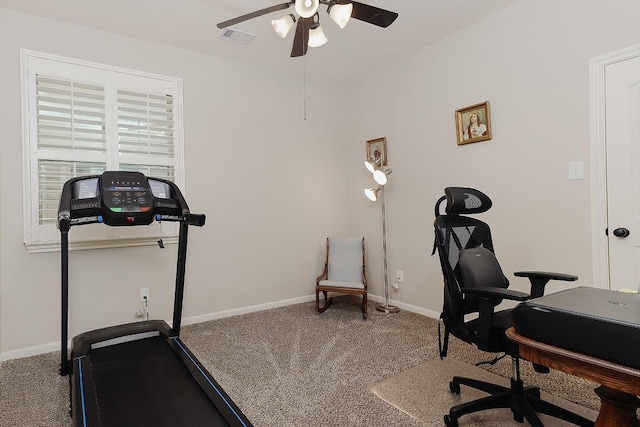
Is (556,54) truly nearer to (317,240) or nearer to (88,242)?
(317,240)

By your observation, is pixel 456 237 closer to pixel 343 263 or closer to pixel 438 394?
pixel 438 394

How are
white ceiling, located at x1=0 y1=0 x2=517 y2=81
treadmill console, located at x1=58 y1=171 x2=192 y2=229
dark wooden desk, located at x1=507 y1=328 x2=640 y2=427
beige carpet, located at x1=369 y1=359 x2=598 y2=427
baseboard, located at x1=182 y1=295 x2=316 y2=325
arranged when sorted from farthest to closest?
baseboard, located at x1=182 y1=295 x2=316 y2=325 < white ceiling, located at x1=0 y1=0 x2=517 y2=81 < treadmill console, located at x1=58 y1=171 x2=192 y2=229 < beige carpet, located at x1=369 y1=359 x2=598 y2=427 < dark wooden desk, located at x1=507 y1=328 x2=640 y2=427

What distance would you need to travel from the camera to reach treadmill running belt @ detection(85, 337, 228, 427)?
164 cm

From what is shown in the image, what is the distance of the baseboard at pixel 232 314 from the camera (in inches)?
110

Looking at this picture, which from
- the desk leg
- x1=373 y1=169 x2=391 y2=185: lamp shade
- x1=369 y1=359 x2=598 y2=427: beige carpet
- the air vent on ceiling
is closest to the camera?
the desk leg

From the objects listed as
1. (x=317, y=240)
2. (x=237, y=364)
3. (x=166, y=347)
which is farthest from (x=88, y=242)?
(x=317, y=240)

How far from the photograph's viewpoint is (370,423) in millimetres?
1871

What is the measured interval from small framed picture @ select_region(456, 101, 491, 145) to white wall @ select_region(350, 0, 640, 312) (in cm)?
6

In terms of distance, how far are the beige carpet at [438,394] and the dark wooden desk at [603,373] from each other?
0.92 meters

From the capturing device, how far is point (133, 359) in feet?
7.39

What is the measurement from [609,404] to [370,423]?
3.73ft

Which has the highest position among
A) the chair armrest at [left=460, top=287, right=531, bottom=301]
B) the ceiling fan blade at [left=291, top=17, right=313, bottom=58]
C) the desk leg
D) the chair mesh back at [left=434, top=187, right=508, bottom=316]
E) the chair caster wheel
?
the ceiling fan blade at [left=291, top=17, right=313, bottom=58]

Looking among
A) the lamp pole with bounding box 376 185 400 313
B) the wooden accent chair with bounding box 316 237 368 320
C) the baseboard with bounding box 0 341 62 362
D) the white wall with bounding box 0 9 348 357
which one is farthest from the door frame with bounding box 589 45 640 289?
the baseboard with bounding box 0 341 62 362

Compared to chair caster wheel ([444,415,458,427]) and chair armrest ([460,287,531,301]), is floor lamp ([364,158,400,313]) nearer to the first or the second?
chair caster wheel ([444,415,458,427])
